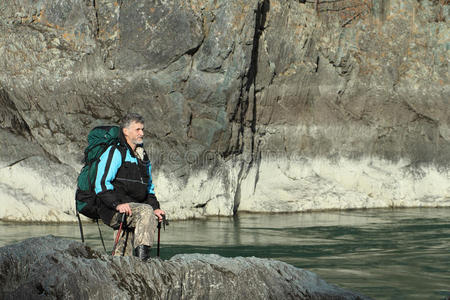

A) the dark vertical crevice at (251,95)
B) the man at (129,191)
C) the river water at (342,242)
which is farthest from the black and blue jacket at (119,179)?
the dark vertical crevice at (251,95)

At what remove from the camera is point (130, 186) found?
6145mm

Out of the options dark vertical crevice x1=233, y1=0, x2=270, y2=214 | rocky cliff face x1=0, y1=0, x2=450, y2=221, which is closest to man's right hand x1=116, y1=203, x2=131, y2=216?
rocky cliff face x1=0, y1=0, x2=450, y2=221

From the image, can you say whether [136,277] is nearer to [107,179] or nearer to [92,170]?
[107,179]

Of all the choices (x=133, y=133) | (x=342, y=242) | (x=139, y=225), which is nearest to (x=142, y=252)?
(x=139, y=225)

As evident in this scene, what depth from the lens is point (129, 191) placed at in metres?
6.16

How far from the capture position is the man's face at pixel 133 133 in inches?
243

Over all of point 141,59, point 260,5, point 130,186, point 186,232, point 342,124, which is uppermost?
point 260,5

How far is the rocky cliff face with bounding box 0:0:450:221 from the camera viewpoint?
46.9 feet

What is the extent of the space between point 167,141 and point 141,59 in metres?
1.71

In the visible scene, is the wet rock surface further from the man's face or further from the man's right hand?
the man's face

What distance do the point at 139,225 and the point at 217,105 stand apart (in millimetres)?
9023

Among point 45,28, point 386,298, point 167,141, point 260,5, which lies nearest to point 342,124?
point 260,5

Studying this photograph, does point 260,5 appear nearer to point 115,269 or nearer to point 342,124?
point 342,124

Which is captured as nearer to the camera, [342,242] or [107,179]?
[107,179]
